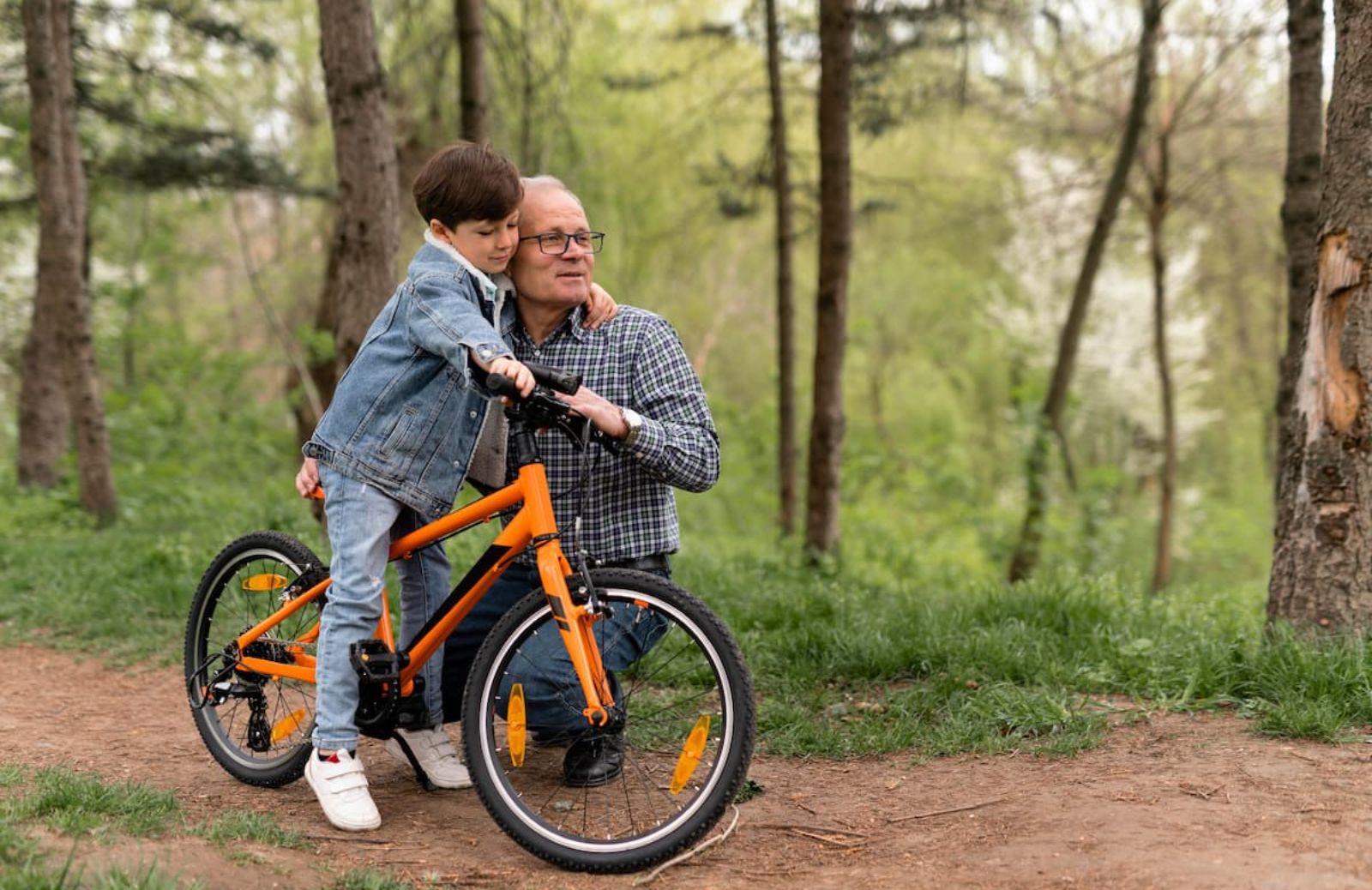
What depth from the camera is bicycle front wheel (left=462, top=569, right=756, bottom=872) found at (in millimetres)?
3117

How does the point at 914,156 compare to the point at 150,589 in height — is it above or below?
above

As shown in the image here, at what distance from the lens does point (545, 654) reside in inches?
135

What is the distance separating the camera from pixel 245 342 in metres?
26.6

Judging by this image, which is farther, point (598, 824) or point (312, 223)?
point (312, 223)

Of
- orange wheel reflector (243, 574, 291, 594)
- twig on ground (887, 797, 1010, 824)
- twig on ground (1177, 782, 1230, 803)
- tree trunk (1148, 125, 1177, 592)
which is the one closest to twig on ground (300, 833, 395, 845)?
orange wheel reflector (243, 574, 291, 594)

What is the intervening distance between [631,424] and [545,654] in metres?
0.68

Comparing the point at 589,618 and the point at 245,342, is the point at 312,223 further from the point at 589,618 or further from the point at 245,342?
the point at 589,618

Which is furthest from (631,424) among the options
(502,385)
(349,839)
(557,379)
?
(349,839)

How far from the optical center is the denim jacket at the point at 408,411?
11.3 feet

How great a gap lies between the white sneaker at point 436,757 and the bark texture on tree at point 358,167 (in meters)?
2.85

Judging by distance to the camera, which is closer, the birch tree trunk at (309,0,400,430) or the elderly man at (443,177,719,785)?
the elderly man at (443,177,719,785)

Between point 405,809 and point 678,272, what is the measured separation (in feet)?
69.1

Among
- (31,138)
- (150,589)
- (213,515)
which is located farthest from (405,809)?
(31,138)

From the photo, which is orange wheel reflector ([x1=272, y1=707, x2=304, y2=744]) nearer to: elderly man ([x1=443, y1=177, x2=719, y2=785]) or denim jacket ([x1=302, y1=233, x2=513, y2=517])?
elderly man ([x1=443, y1=177, x2=719, y2=785])
